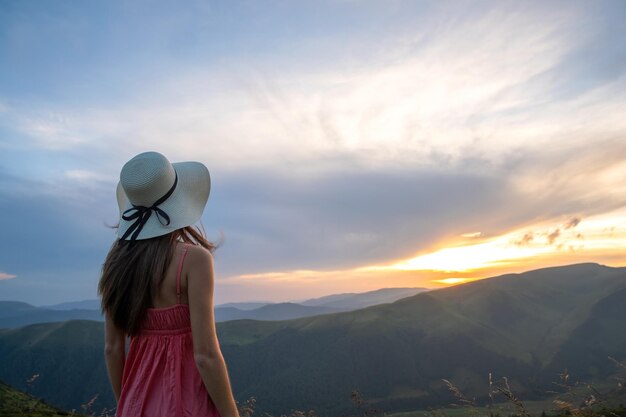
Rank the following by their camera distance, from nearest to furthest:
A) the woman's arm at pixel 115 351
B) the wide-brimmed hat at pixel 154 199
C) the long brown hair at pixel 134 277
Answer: the long brown hair at pixel 134 277 → the wide-brimmed hat at pixel 154 199 → the woman's arm at pixel 115 351

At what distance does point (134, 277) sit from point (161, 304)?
0.26m

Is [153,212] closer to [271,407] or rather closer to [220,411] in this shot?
[220,411]

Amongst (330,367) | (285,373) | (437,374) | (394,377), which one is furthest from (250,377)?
(437,374)

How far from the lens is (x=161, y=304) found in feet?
9.71

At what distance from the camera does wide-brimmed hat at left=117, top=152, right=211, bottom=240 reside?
2.98m

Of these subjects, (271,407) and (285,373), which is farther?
(285,373)

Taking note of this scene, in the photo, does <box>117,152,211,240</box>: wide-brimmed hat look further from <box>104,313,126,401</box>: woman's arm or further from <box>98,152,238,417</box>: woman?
<box>104,313,126,401</box>: woman's arm

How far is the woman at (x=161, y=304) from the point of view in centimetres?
277

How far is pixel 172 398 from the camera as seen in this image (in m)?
2.80

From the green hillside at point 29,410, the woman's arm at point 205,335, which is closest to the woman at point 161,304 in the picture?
the woman's arm at point 205,335

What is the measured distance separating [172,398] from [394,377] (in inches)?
8369

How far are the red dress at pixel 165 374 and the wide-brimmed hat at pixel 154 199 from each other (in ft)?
1.13

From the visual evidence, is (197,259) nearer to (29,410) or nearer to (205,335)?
(205,335)

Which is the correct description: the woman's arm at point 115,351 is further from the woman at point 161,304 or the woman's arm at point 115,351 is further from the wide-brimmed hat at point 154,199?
the wide-brimmed hat at point 154,199
